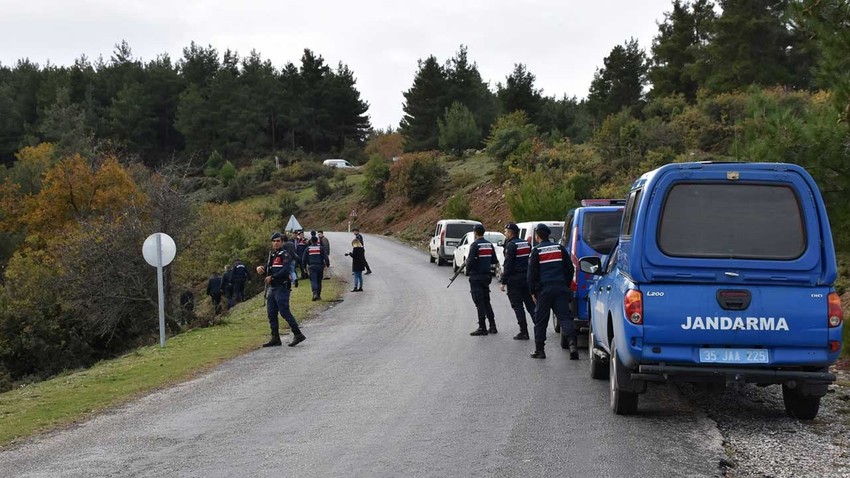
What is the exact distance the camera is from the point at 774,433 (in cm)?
824

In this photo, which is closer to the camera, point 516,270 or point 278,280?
point 516,270

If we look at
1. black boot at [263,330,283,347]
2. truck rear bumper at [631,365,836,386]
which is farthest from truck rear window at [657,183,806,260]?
black boot at [263,330,283,347]

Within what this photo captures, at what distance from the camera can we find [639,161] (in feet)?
141

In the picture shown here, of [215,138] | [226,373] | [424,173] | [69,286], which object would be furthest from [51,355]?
[215,138]

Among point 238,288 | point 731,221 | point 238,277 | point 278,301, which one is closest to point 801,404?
point 731,221

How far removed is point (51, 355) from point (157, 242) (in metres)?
15.8

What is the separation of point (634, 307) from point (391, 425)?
2.60 m

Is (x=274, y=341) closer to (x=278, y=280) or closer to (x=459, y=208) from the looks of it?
(x=278, y=280)

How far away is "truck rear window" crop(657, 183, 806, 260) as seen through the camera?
8320mm

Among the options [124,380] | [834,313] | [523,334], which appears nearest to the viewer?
[834,313]

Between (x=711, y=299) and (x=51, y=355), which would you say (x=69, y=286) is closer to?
(x=51, y=355)

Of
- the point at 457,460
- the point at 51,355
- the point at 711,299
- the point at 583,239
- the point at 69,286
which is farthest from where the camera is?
the point at 51,355

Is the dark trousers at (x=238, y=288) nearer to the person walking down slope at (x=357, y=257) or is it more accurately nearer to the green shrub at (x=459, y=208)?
the person walking down slope at (x=357, y=257)

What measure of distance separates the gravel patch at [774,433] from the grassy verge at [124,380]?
7032 millimetres
